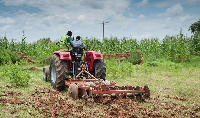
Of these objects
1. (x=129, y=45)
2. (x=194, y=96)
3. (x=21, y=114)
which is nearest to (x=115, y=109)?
(x=21, y=114)

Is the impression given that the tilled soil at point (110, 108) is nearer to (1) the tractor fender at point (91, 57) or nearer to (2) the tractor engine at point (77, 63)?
(2) the tractor engine at point (77, 63)

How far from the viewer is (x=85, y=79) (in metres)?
7.14

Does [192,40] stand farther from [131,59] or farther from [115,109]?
[115,109]

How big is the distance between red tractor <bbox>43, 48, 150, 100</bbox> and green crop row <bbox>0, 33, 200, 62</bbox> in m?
11.6

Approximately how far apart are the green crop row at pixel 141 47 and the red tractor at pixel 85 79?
455 inches

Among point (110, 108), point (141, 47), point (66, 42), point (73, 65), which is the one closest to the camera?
point (110, 108)

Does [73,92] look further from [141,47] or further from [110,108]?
[141,47]

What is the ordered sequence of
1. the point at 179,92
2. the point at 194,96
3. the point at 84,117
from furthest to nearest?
the point at 179,92
the point at 194,96
the point at 84,117

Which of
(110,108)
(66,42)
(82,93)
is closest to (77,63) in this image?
(66,42)

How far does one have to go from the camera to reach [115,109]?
512 cm

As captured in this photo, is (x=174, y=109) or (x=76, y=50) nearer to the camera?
(x=174, y=109)

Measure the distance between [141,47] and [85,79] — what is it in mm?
16690

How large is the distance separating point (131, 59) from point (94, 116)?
15.3m

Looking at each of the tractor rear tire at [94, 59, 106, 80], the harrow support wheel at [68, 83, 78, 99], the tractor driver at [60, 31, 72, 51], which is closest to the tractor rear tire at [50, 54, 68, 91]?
the tractor driver at [60, 31, 72, 51]
